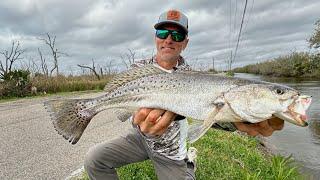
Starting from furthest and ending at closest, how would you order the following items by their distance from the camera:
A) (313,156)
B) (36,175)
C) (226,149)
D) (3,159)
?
(313,156) < (226,149) < (3,159) < (36,175)

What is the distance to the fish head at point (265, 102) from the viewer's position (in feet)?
10.5

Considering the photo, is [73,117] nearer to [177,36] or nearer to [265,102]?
[177,36]

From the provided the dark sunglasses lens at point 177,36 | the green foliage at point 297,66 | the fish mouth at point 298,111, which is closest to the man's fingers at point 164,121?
the fish mouth at point 298,111

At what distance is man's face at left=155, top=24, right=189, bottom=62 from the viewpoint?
4918mm

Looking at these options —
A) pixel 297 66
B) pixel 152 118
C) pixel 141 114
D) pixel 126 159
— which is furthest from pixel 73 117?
pixel 297 66

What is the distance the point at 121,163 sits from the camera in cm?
530

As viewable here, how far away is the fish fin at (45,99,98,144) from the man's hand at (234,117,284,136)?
1522mm

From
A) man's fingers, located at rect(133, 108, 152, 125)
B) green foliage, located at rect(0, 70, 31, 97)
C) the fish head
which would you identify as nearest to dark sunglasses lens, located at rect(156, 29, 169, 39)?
man's fingers, located at rect(133, 108, 152, 125)

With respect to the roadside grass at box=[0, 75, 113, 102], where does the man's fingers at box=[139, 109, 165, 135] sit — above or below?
above

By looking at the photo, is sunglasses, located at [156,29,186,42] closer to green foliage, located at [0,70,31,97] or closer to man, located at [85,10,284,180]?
man, located at [85,10,284,180]

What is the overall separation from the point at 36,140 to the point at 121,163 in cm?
563

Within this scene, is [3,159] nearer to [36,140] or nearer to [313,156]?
[36,140]

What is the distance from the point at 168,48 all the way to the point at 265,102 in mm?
1827

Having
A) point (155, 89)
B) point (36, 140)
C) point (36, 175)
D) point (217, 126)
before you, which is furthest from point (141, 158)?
point (36, 140)
